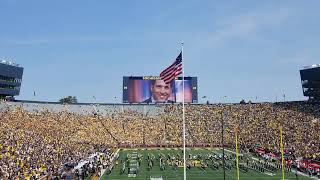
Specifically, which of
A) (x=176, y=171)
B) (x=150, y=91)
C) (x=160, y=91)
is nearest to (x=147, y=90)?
(x=150, y=91)

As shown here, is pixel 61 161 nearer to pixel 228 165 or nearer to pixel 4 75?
pixel 228 165

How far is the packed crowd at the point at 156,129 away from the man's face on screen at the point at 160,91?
4147mm

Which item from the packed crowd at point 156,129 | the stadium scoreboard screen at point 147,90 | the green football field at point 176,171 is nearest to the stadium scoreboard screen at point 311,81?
the packed crowd at point 156,129

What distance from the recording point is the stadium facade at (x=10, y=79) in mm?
76688

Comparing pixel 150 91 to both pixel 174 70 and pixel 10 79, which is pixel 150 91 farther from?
pixel 174 70

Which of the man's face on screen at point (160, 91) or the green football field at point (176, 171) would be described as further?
the man's face on screen at point (160, 91)

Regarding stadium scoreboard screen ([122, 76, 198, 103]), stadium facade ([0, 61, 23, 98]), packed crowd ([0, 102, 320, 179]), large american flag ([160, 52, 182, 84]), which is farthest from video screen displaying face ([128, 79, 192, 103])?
large american flag ([160, 52, 182, 84])

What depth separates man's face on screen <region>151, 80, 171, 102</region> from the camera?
270ft

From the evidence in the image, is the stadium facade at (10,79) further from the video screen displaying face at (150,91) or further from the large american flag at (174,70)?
the large american flag at (174,70)

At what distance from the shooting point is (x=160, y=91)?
8250 centimetres

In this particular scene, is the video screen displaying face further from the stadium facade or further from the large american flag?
the large american flag

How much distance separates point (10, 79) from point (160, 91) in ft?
82.5

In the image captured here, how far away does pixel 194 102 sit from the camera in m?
88.8

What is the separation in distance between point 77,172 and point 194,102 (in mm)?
52081
